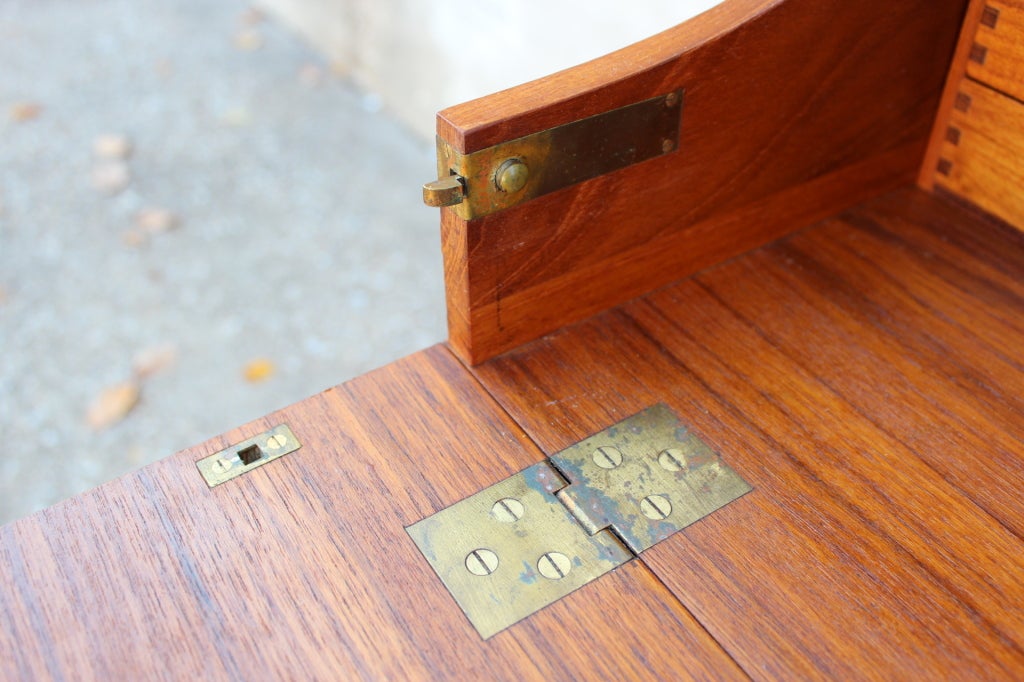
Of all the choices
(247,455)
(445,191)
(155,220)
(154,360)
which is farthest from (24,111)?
(445,191)

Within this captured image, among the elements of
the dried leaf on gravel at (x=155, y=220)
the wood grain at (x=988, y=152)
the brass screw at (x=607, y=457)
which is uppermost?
the wood grain at (x=988, y=152)

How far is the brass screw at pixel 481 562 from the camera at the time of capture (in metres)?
0.83

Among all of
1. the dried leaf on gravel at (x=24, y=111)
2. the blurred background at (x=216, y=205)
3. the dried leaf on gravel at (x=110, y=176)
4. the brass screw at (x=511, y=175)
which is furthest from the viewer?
the dried leaf on gravel at (x=24, y=111)

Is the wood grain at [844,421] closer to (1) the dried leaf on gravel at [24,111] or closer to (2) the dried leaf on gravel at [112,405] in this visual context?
(2) the dried leaf on gravel at [112,405]

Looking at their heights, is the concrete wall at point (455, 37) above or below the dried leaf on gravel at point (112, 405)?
above

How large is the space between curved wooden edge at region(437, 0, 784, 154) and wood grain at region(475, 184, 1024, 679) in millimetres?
270

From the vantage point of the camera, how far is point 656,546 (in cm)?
85

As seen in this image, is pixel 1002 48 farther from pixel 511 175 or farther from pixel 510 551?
pixel 510 551

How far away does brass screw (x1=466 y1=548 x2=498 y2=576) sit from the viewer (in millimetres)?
832

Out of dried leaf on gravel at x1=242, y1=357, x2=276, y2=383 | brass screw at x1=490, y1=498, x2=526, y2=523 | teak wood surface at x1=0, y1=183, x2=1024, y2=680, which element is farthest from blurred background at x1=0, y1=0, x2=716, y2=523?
brass screw at x1=490, y1=498, x2=526, y2=523

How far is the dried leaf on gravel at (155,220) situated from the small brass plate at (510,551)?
1978mm

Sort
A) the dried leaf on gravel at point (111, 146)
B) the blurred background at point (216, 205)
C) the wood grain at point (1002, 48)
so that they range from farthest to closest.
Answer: the dried leaf on gravel at point (111, 146) → the blurred background at point (216, 205) → the wood grain at point (1002, 48)

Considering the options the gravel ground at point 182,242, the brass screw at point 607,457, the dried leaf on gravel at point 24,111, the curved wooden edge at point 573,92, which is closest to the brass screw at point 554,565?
the brass screw at point 607,457

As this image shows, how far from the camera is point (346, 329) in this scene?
2.34 meters
